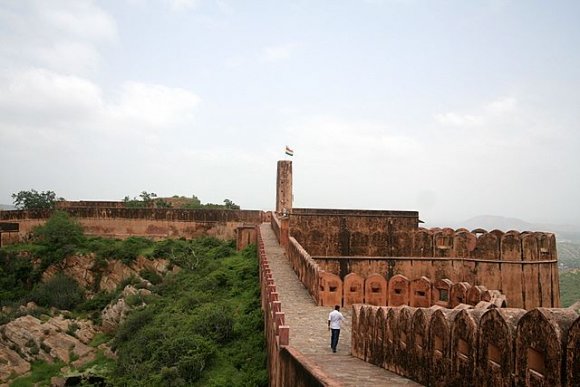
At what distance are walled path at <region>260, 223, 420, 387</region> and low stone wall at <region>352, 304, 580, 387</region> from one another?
0.32m

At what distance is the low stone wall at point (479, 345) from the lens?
369 cm

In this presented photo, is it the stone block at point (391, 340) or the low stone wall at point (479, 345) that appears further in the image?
the stone block at point (391, 340)

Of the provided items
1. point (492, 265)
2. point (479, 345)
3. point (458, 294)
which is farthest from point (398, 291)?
point (479, 345)

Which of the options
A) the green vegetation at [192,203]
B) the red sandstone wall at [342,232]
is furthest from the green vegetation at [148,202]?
the red sandstone wall at [342,232]

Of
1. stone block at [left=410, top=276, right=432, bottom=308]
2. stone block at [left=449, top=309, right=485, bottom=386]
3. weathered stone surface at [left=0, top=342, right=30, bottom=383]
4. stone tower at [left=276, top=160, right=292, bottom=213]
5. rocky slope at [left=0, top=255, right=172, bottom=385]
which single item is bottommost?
weathered stone surface at [left=0, top=342, right=30, bottom=383]

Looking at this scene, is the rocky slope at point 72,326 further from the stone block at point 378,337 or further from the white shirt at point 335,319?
the stone block at point 378,337

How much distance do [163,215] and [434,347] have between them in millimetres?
25344

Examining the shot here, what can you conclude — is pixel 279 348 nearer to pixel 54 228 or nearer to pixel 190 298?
pixel 190 298

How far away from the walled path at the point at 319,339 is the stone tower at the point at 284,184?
13.7 meters

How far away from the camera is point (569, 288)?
45875 millimetres

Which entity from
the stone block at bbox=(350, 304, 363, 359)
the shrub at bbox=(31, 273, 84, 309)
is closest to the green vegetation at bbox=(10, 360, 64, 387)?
the shrub at bbox=(31, 273, 84, 309)

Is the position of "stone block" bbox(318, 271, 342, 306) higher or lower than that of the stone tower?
lower

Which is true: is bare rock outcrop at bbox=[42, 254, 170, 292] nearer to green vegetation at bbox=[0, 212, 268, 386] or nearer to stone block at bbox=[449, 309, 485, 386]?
green vegetation at bbox=[0, 212, 268, 386]

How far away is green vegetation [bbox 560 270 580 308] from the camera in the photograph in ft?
128
